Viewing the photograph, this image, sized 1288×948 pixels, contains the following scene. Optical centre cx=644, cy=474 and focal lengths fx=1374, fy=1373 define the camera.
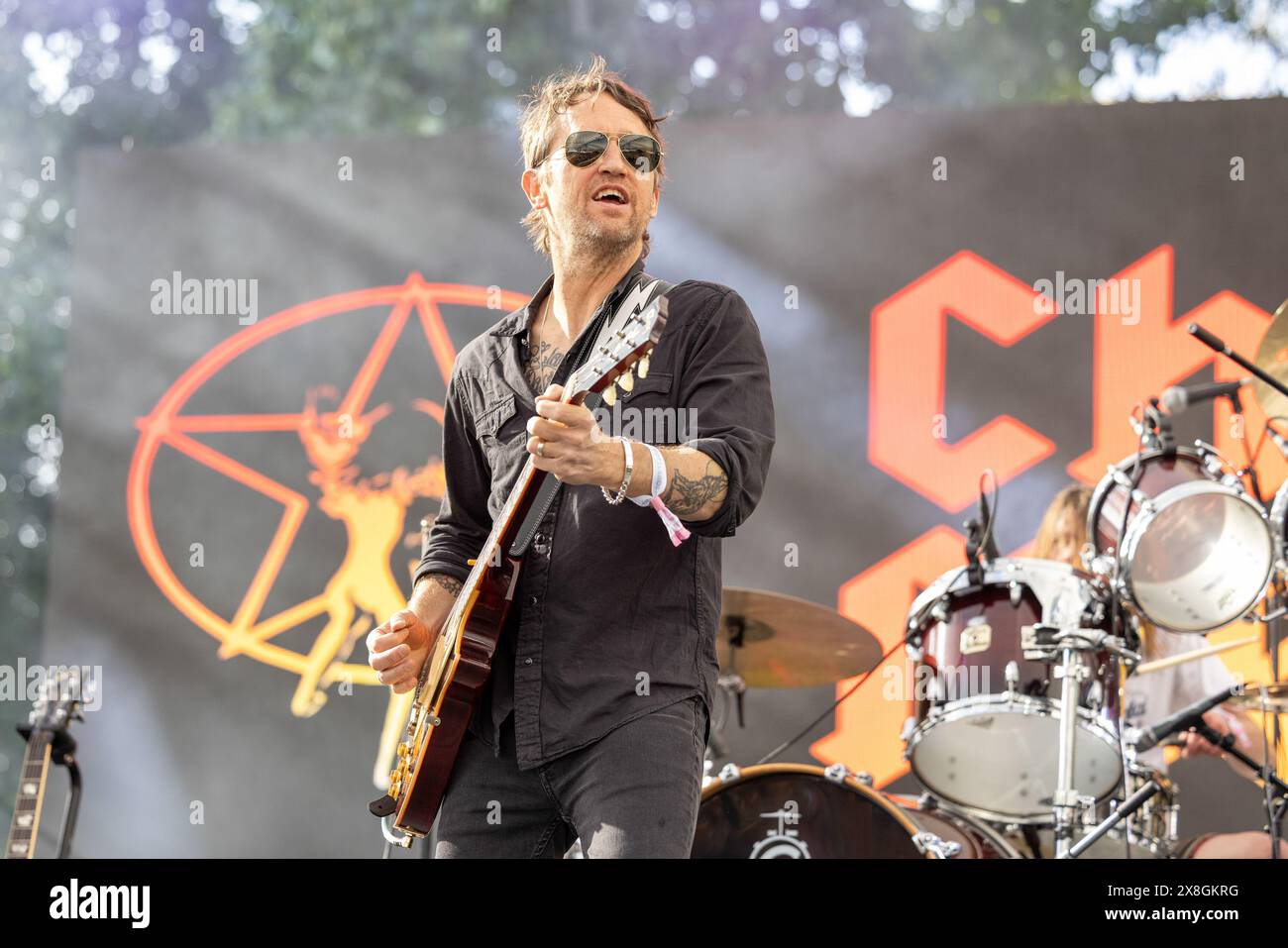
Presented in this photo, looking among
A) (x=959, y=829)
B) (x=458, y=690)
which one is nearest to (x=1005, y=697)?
(x=959, y=829)

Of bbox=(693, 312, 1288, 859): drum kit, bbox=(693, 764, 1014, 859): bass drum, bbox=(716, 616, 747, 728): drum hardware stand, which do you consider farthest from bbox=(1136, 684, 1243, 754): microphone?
bbox=(716, 616, 747, 728): drum hardware stand

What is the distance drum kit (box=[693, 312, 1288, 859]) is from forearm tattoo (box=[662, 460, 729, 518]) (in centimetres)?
201

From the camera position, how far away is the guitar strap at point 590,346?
2434 millimetres

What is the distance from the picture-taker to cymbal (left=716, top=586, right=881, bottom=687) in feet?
15.4

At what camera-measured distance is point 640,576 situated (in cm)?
260

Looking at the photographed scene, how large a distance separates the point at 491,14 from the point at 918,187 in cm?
653

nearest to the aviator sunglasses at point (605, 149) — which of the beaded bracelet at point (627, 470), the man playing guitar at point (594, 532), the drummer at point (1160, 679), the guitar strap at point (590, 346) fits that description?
the man playing guitar at point (594, 532)

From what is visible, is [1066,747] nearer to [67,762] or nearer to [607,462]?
[607,462]

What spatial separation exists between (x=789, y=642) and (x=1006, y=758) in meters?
0.84

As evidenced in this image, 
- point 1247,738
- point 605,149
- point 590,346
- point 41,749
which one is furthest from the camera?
point 1247,738

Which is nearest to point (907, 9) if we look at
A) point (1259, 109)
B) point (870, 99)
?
point (870, 99)

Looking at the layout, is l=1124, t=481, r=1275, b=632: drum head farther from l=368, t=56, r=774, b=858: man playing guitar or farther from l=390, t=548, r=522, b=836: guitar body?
l=390, t=548, r=522, b=836: guitar body

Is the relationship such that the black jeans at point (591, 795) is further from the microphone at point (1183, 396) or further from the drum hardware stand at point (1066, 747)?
the drum hardware stand at point (1066, 747)

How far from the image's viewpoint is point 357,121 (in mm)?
11734
